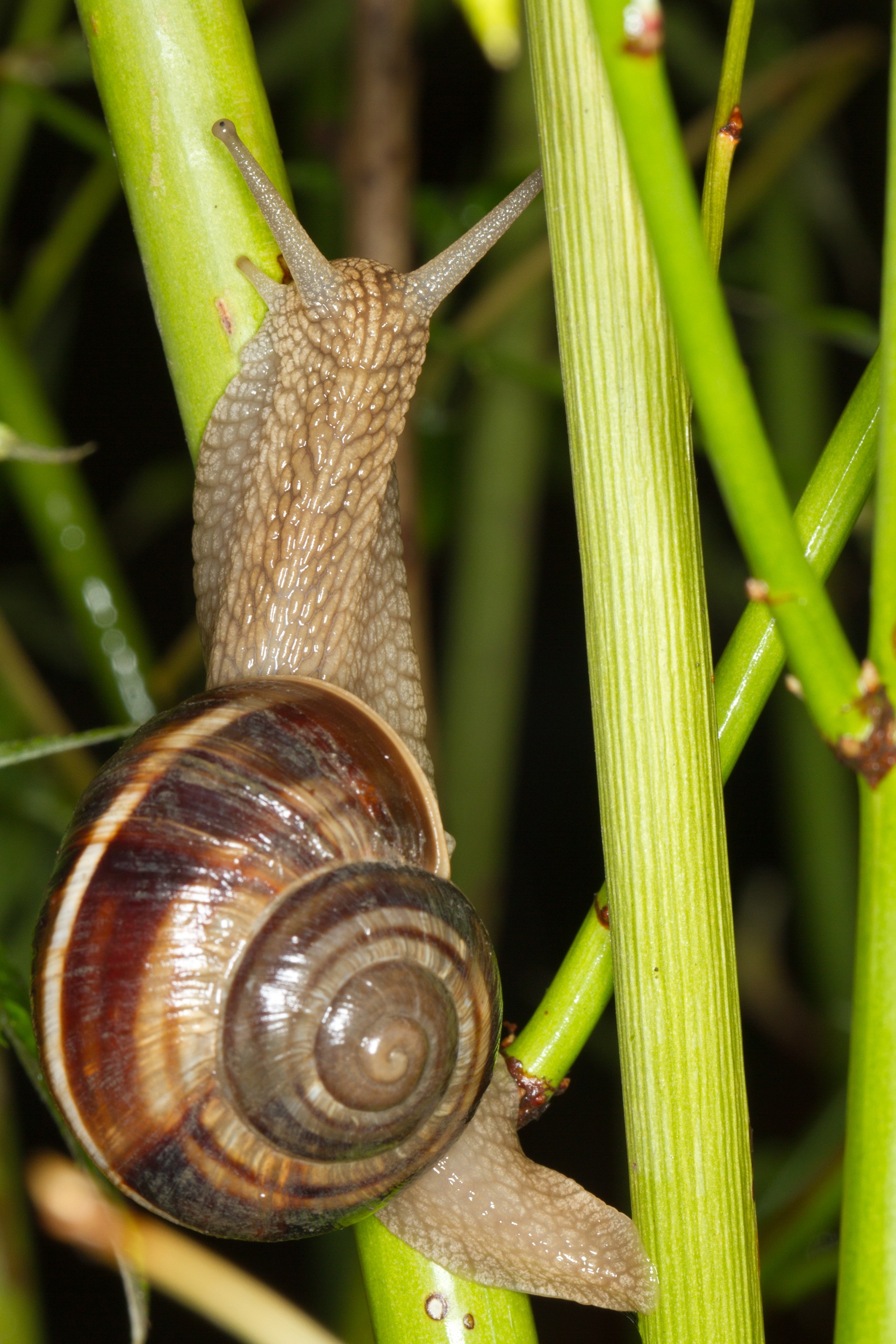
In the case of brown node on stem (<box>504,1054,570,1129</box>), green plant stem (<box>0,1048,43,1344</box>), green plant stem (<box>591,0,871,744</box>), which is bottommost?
green plant stem (<box>0,1048,43,1344</box>)

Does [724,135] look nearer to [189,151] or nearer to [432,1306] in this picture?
[189,151]

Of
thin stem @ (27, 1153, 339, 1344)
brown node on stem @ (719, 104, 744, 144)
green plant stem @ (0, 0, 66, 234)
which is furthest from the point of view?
green plant stem @ (0, 0, 66, 234)

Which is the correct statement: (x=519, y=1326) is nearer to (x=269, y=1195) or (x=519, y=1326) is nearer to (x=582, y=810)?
(x=269, y=1195)

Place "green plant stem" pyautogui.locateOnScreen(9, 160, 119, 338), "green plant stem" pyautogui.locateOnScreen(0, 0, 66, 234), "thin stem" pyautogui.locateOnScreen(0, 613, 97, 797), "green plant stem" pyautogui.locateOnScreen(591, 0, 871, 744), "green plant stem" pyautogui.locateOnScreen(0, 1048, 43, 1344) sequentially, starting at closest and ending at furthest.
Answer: "green plant stem" pyautogui.locateOnScreen(591, 0, 871, 744)
"green plant stem" pyautogui.locateOnScreen(0, 1048, 43, 1344)
"thin stem" pyautogui.locateOnScreen(0, 613, 97, 797)
"green plant stem" pyautogui.locateOnScreen(0, 0, 66, 234)
"green plant stem" pyautogui.locateOnScreen(9, 160, 119, 338)

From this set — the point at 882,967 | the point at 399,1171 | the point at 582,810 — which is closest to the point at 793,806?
the point at 582,810

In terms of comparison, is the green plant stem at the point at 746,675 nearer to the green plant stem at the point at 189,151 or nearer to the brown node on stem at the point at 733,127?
the brown node on stem at the point at 733,127

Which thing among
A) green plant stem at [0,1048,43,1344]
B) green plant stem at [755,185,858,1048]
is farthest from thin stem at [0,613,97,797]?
green plant stem at [755,185,858,1048]

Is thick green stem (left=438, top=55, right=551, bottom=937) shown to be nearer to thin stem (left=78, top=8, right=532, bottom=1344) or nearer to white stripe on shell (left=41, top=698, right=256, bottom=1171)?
white stripe on shell (left=41, top=698, right=256, bottom=1171)

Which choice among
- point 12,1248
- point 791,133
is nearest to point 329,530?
point 12,1248
